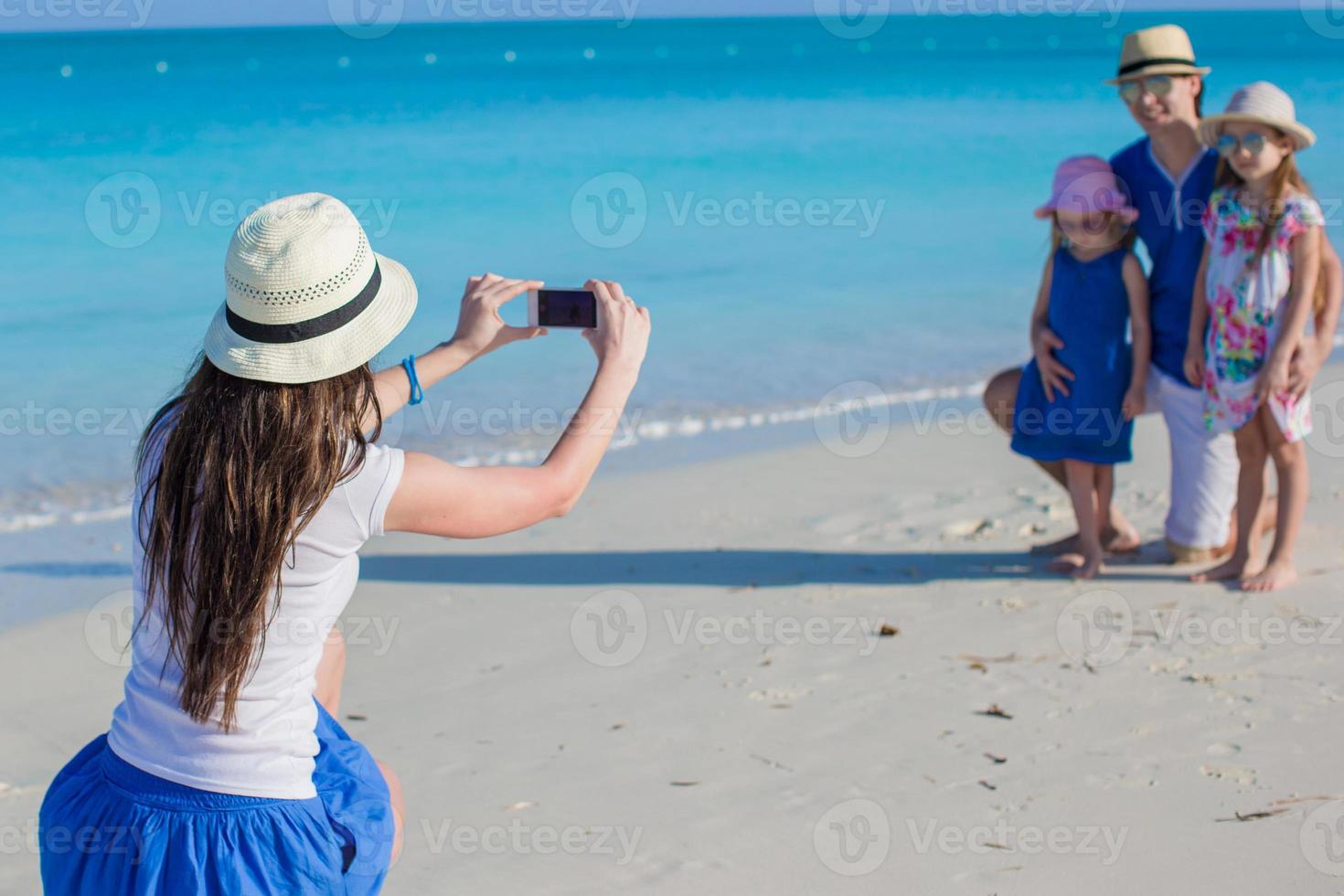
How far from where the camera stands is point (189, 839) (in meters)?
1.86

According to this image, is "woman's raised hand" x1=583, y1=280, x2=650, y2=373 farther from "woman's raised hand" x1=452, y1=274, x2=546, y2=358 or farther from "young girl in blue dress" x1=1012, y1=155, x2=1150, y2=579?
"young girl in blue dress" x1=1012, y1=155, x2=1150, y2=579

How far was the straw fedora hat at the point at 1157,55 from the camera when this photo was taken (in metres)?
4.31

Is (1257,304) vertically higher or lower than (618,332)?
higher

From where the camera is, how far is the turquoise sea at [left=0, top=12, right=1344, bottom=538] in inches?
306

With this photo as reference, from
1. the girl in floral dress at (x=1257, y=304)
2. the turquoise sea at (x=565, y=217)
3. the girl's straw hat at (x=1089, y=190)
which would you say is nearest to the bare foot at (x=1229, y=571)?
the girl in floral dress at (x=1257, y=304)

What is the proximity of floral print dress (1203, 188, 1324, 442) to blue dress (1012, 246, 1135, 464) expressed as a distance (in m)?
0.30

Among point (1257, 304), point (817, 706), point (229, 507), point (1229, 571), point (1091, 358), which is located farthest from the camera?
point (1091, 358)

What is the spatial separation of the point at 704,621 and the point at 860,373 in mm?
4357

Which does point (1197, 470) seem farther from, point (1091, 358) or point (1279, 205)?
point (1279, 205)

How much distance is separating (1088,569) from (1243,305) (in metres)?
1.03

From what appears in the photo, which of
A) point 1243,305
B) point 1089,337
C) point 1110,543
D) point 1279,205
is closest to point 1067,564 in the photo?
point 1110,543

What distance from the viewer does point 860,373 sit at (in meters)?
8.38

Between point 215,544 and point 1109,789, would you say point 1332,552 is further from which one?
point 215,544

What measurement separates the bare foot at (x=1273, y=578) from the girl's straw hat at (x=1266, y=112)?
139cm
